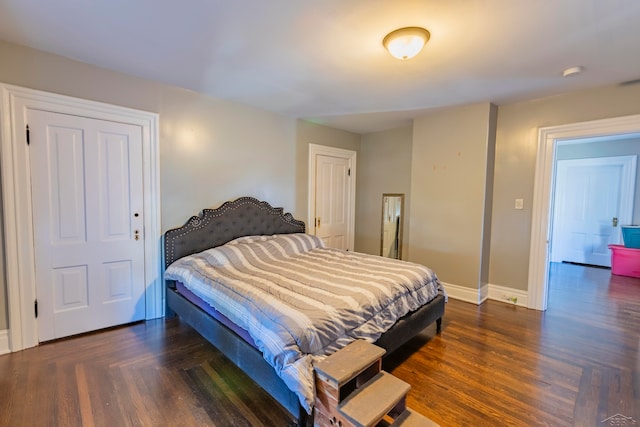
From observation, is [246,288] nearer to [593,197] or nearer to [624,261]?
[624,261]

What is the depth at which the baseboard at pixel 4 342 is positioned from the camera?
2.24 metres

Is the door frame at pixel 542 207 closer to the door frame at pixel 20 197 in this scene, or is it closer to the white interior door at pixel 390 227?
the white interior door at pixel 390 227

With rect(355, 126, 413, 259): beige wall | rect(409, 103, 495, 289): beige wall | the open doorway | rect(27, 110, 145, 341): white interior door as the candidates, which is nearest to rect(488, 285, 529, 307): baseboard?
rect(409, 103, 495, 289): beige wall

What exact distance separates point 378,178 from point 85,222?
3.89 metres

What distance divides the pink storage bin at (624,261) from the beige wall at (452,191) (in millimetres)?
3109

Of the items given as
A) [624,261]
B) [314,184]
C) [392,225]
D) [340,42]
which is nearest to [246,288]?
[340,42]

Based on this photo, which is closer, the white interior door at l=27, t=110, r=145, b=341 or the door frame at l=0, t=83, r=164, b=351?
the door frame at l=0, t=83, r=164, b=351

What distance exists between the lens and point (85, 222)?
8.38ft

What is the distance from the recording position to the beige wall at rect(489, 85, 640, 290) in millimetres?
3098

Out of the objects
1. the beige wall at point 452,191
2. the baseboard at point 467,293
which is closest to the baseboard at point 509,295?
the baseboard at point 467,293

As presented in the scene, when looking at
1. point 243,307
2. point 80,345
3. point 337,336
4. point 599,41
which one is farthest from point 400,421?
point 599,41

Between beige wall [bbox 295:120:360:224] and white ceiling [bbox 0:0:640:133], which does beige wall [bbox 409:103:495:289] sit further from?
beige wall [bbox 295:120:360:224]

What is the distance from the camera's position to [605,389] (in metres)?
1.92

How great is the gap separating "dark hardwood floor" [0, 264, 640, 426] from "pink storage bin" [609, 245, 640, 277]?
8.34 feet
